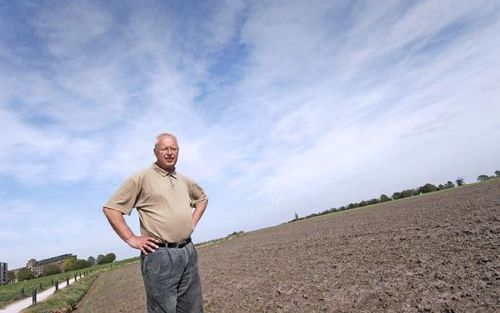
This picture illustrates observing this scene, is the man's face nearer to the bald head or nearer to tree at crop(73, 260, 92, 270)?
the bald head

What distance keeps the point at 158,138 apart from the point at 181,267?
1.32m

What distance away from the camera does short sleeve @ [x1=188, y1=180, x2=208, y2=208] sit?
4.35m

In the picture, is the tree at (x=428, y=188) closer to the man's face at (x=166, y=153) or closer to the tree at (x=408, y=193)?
the tree at (x=408, y=193)

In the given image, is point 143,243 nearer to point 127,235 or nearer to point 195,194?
point 127,235

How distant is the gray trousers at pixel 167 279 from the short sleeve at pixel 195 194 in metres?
0.70

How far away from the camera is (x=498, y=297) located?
5.55 m

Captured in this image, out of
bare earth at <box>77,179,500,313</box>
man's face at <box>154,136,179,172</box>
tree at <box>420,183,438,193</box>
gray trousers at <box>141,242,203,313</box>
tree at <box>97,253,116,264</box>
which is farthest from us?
tree at <box>97,253,116,264</box>

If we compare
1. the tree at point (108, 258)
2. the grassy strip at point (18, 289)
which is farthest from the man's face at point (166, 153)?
the tree at point (108, 258)

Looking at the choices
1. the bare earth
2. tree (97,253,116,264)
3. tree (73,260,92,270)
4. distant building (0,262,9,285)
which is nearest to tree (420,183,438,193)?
the bare earth

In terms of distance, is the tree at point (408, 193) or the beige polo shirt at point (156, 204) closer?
the beige polo shirt at point (156, 204)

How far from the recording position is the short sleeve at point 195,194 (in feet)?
14.3

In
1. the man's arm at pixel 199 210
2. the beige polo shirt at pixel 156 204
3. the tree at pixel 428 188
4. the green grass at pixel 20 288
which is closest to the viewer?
the beige polo shirt at pixel 156 204

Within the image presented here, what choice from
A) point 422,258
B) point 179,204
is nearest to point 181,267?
point 179,204

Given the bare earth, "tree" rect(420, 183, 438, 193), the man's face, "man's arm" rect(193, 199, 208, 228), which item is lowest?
the bare earth
